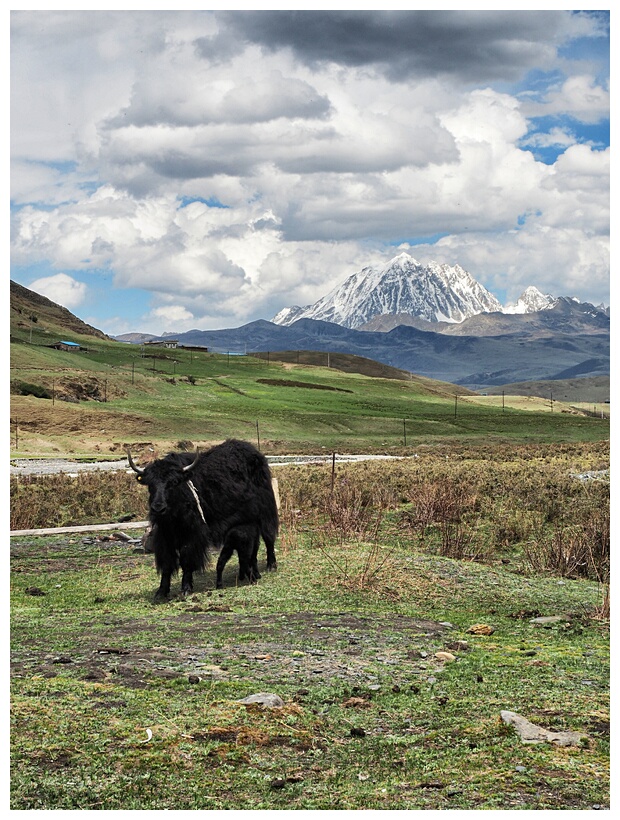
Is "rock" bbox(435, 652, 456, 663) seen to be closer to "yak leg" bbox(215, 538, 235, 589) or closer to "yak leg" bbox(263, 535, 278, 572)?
"yak leg" bbox(215, 538, 235, 589)

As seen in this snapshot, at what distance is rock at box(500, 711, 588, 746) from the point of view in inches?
268

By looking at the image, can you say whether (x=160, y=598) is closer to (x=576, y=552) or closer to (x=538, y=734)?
(x=538, y=734)

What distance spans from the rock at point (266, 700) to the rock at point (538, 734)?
1.90 meters

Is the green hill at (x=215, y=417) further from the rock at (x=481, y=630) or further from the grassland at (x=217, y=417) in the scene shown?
the rock at (x=481, y=630)

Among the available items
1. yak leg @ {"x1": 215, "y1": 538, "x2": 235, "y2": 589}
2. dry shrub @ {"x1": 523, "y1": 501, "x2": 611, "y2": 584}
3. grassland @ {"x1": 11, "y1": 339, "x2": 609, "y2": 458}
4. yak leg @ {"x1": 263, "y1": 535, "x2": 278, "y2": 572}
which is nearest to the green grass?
A: yak leg @ {"x1": 215, "y1": 538, "x2": 235, "y2": 589}

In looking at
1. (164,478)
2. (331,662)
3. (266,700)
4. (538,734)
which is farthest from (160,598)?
(538,734)

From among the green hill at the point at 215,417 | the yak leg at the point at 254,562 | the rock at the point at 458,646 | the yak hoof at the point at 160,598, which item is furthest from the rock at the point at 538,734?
the green hill at the point at 215,417

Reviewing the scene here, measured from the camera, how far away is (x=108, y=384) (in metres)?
96.7

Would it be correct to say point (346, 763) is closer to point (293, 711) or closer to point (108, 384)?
point (293, 711)

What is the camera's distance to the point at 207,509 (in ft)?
47.1

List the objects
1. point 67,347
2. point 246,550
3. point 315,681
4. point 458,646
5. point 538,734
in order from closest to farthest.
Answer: point 538,734
point 315,681
point 458,646
point 246,550
point 67,347

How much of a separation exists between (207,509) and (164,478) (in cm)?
114

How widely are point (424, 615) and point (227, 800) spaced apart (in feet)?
22.2

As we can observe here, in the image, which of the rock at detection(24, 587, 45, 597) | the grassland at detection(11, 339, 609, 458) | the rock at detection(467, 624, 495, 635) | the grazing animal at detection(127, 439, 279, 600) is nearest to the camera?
the rock at detection(467, 624, 495, 635)
